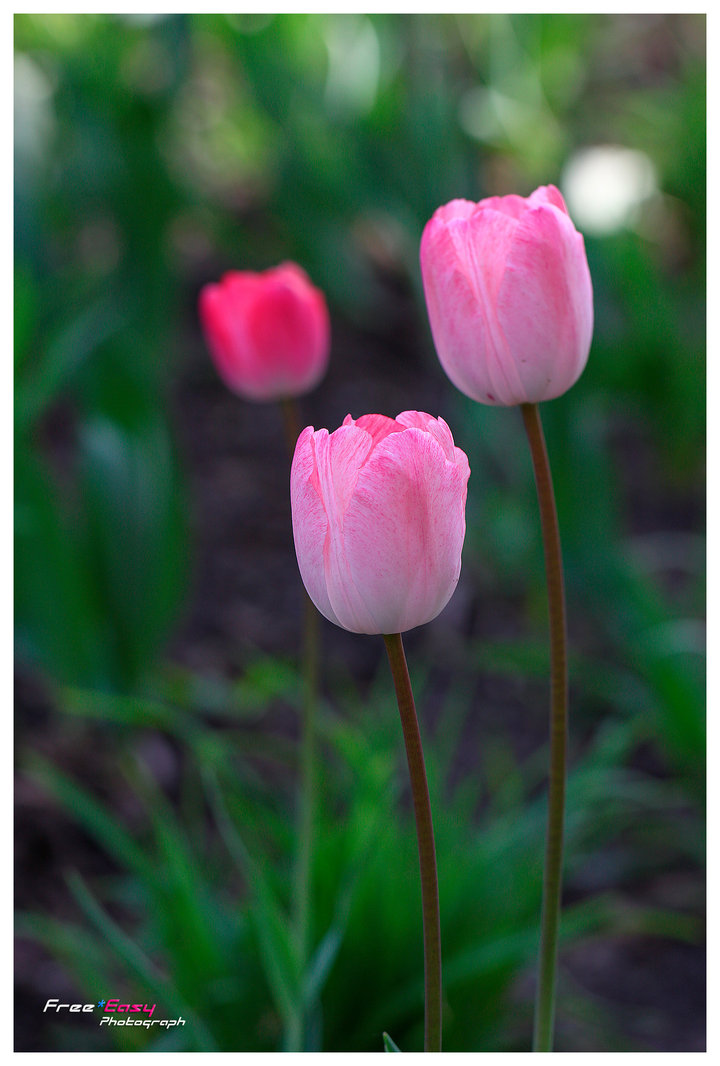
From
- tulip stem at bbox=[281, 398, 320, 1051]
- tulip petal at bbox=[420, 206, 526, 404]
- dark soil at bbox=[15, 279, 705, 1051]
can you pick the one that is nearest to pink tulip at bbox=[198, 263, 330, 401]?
tulip stem at bbox=[281, 398, 320, 1051]

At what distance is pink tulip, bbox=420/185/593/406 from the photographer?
345 mm

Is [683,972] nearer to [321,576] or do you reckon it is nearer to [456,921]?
[456,921]

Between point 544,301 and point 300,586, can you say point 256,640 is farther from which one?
point 544,301

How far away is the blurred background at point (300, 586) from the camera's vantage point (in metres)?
0.66

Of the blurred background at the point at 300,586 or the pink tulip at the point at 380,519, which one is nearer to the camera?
the pink tulip at the point at 380,519

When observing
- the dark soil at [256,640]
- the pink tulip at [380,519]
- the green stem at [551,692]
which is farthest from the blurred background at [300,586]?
the pink tulip at [380,519]

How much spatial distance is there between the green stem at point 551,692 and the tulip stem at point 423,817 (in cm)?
7

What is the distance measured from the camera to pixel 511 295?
0.35 m

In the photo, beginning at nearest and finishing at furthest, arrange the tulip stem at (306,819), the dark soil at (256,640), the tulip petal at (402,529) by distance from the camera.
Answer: the tulip petal at (402,529) < the tulip stem at (306,819) < the dark soil at (256,640)

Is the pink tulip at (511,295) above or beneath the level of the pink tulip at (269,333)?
beneath

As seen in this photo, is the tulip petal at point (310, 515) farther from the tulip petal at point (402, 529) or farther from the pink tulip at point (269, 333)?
the pink tulip at point (269, 333)

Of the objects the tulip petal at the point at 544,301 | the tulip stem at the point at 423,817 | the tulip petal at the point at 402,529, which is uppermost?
the tulip petal at the point at 544,301

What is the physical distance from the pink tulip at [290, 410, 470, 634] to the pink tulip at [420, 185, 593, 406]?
0.20 feet
